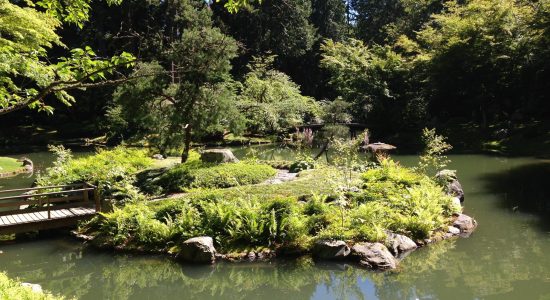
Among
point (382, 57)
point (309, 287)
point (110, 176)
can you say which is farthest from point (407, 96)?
point (309, 287)

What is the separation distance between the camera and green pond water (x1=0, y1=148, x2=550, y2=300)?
778 cm

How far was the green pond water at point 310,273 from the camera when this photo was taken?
7781 millimetres

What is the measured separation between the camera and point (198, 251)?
907 cm

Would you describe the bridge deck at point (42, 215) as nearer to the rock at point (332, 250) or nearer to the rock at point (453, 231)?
the rock at point (332, 250)

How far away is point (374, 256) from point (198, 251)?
3.45 m

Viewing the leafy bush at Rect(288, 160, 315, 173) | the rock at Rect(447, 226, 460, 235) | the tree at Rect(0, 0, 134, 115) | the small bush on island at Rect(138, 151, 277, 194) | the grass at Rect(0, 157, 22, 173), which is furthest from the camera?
the grass at Rect(0, 157, 22, 173)

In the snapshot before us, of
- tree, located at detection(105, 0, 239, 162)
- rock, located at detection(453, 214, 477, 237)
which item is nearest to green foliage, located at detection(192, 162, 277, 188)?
tree, located at detection(105, 0, 239, 162)

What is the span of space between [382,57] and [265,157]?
12.1 meters

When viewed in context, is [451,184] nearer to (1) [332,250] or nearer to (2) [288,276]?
(1) [332,250]

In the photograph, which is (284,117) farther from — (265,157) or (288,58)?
(288,58)

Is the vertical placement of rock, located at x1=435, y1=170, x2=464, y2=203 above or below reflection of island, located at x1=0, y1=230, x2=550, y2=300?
above

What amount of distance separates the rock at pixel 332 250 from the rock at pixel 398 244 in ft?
3.06

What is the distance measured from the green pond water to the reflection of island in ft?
0.06

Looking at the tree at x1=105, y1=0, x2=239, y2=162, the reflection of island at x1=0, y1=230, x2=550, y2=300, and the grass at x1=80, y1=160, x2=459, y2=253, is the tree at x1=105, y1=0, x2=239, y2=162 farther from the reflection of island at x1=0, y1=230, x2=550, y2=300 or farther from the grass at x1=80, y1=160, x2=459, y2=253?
the reflection of island at x1=0, y1=230, x2=550, y2=300
